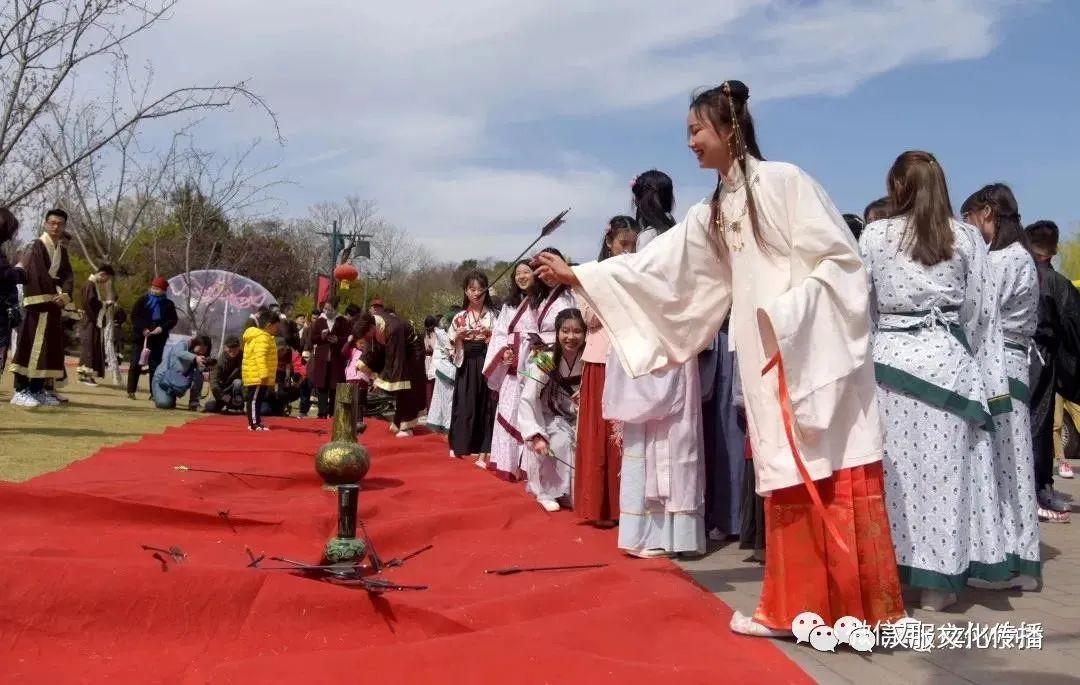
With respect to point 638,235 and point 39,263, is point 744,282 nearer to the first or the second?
point 638,235

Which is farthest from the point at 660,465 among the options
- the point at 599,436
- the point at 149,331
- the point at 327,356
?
Answer: the point at 149,331

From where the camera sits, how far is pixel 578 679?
2789 mm

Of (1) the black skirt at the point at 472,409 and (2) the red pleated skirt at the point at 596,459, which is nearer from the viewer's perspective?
(2) the red pleated skirt at the point at 596,459

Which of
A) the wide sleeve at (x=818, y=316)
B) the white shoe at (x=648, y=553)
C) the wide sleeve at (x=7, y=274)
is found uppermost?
the wide sleeve at (x=7, y=274)

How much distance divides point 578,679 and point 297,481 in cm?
439

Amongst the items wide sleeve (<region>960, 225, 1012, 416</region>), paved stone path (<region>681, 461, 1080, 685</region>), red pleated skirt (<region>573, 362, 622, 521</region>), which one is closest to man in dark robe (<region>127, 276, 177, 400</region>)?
red pleated skirt (<region>573, 362, 622, 521</region>)

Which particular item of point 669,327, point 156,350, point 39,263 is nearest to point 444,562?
point 669,327

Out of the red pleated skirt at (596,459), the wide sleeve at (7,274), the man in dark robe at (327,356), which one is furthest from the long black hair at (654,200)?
the man in dark robe at (327,356)

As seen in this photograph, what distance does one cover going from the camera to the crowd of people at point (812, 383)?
3250mm

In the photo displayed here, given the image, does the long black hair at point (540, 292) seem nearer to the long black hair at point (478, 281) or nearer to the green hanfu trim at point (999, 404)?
the long black hair at point (478, 281)

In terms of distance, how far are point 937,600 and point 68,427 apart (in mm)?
7247

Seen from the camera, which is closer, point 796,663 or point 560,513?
point 796,663

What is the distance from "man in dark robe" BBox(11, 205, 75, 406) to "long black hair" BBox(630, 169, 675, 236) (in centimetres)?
683

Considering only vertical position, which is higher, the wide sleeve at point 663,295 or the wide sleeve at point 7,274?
the wide sleeve at point 7,274
